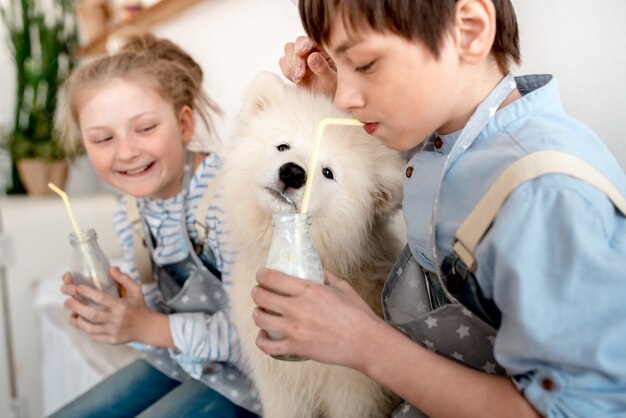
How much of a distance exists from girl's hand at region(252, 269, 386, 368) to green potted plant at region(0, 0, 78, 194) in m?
2.05

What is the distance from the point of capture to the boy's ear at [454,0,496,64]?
22.8 inches

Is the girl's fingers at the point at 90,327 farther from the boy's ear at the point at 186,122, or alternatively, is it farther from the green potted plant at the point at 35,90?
the green potted plant at the point at 35,90

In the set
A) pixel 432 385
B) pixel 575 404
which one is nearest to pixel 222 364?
pixel 432 385

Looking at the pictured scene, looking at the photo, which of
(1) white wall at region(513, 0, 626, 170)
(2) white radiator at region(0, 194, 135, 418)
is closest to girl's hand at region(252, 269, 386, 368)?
(1) white wall at region(513, 0, 626, 170)

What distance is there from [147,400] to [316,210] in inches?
24.6

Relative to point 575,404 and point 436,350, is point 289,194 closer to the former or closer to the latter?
point 436,350

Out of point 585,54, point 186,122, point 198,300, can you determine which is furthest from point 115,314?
point 585,54

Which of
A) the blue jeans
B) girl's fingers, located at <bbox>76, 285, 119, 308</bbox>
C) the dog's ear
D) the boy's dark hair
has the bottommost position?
the blue jeans

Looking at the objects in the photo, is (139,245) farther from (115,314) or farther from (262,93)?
(262,93)

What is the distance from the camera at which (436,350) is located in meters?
0.67

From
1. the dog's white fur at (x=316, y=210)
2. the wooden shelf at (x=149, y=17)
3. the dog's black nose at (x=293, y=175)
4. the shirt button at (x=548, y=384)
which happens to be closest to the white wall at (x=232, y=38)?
the wooden shelf at (x=149, y=17)

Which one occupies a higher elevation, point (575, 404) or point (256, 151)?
point (256, 151)

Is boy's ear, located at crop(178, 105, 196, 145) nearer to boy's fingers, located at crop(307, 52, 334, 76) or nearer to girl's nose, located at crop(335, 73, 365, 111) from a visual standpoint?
boy's fingers, located at crop(307, 52, 334, 76)

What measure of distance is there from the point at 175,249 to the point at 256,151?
0.41 metres
